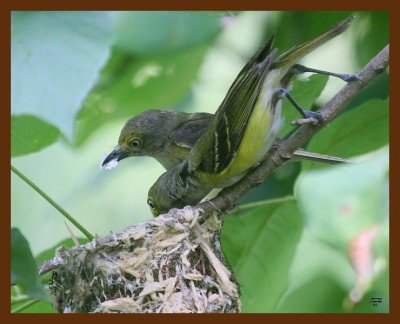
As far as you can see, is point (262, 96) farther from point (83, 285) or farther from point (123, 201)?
point (123, 201)

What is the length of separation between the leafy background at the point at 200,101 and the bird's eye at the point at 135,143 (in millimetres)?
129

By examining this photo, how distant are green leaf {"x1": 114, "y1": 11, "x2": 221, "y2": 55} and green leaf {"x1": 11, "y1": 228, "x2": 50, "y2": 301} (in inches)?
43.3

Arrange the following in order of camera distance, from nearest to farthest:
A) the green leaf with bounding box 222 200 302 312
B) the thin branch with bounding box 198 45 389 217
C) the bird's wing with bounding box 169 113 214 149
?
the thin branch with bounding box 198 45 389 217
the green leaf with bounding box 222 200 302 312
the bird's wing with bounding box 169 113 214 149

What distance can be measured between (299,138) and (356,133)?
47 centimetres

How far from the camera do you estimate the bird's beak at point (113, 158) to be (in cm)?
352

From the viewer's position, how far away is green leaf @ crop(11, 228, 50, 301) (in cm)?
176

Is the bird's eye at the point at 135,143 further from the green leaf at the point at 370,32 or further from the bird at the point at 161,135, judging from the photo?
the green leaf at the point at 370,32

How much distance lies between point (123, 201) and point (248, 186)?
6.58 ft

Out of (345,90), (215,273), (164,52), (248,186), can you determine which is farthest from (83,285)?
(345,90)

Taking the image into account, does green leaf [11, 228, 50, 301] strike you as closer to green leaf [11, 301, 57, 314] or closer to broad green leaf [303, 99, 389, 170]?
green leaf [11, 301, 57, 314]

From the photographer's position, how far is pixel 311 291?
2.69 metres

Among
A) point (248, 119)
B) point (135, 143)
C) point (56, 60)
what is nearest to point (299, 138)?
point (248, 119)

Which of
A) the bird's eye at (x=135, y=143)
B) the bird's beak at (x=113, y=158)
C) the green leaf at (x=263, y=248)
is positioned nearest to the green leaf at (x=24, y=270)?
the green leaf at (x=263, y=248)

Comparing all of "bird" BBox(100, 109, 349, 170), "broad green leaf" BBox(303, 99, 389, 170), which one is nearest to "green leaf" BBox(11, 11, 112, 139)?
"broad green leaf" BBox(303, 99, 389, 170)
